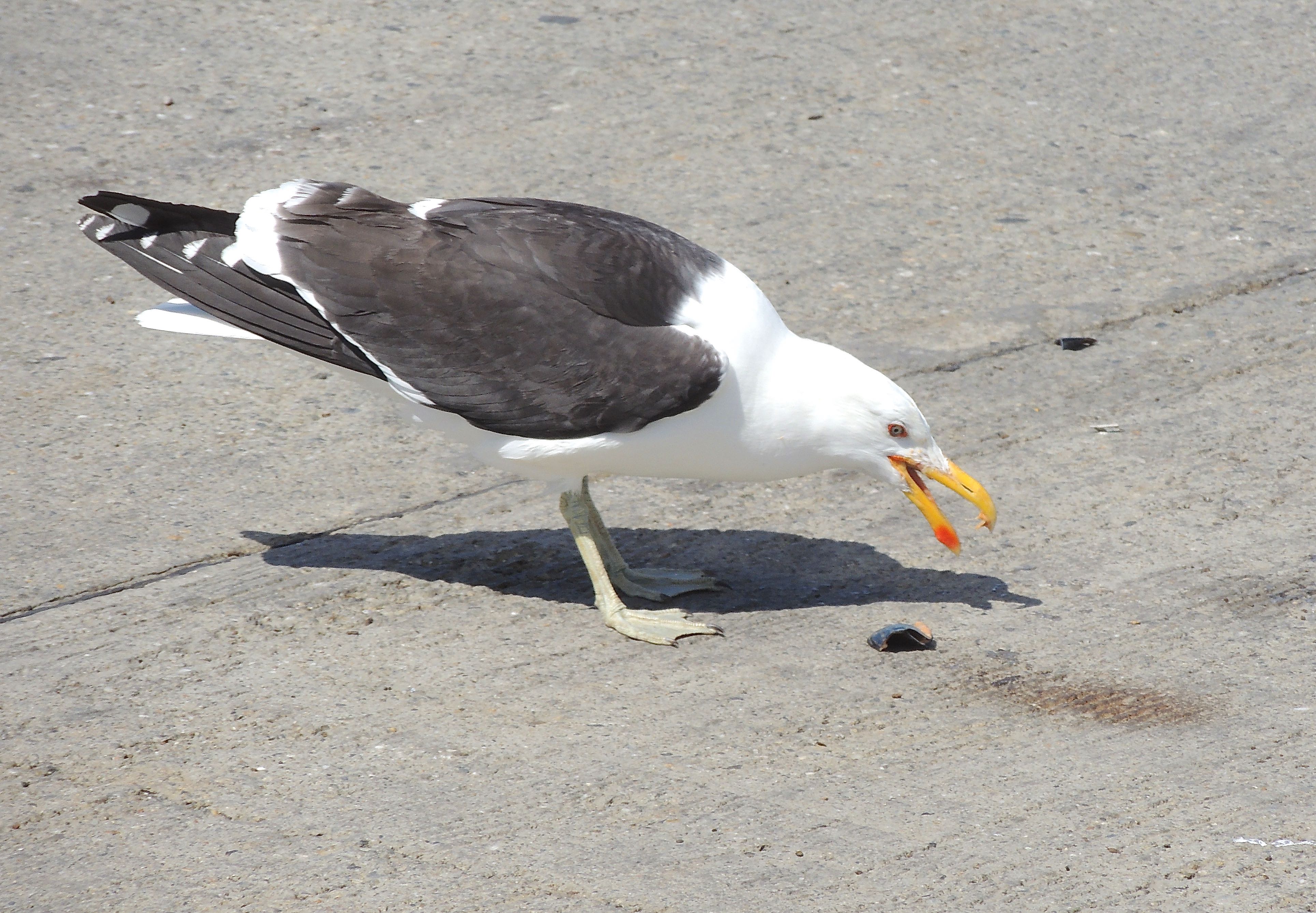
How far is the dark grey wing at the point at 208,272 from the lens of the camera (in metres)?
4.61

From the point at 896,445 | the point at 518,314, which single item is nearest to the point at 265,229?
the point at 518,314

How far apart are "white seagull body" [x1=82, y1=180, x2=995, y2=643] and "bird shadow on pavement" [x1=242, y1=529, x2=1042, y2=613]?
0.81 feet

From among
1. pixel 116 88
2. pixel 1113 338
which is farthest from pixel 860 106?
pixel 116 88

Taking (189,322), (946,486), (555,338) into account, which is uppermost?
(555,338)

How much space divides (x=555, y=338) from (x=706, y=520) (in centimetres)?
109

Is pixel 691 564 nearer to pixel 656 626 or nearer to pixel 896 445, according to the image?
pixel 656 626

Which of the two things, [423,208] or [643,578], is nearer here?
[423,208]

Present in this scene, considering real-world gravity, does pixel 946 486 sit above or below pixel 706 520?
above

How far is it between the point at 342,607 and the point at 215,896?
1.37 metres

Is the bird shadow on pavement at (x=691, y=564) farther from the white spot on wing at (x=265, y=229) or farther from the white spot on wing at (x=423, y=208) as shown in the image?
the white spot on wing at (x=423, y=208)

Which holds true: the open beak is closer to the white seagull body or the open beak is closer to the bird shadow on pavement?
the white seagull body

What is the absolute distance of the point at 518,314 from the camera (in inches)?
177

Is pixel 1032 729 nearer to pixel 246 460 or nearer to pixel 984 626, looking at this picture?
pixel 984 626

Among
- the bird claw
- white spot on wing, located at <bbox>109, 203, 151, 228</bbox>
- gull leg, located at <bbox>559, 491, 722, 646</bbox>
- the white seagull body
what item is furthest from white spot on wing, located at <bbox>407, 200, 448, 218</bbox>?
the bird claw
